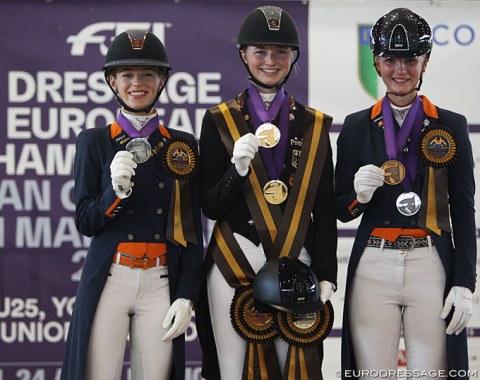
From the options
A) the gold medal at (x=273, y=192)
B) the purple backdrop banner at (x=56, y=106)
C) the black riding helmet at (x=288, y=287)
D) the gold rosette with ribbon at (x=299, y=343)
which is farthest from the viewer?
the purple backdrop banner at (x=56, y=106)

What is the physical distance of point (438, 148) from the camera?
3430 mm

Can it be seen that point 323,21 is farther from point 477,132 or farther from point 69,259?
point 69,259

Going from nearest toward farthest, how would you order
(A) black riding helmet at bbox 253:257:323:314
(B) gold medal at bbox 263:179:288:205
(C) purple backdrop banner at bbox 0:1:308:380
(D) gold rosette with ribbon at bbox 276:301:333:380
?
→ (A) black riding helmet at bbox 253:257:323:314, (D) gold rosette with ribbon at bbox 276:301:333:380, (B) gold medal at bbox 263:179:288:205, (C) purple backdrop banner at bbox 0:1:308:380

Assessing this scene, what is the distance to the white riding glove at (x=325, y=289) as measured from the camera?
336 cm

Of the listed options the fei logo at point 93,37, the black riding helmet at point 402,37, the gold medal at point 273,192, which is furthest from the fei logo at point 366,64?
the gold medal at point 273,192

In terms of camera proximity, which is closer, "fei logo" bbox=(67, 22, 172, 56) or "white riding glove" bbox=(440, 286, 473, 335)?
"white riding glove" bbox=(440, 286, 473, 335)

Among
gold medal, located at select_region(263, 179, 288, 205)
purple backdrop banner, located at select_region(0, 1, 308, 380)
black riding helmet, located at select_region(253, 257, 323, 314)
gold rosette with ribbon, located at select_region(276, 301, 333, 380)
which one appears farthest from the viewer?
purple backdrop banner, located at select_region(0, 1, 308, 380)

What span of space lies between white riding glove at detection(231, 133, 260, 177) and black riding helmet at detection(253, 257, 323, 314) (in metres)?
0.38

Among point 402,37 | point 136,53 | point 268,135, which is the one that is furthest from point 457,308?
point 136,53

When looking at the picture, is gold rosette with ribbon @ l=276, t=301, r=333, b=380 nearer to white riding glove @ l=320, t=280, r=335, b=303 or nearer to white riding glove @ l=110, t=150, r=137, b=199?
white riding glove @ l=320, t=280, r=335, b=303

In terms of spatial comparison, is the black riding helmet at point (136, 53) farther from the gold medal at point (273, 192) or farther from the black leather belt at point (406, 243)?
the black leather belt at point (406, 243)

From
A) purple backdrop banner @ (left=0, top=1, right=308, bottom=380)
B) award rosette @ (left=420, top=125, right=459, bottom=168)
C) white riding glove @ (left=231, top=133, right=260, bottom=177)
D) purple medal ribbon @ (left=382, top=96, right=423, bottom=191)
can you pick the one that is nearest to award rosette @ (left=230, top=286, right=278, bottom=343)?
white riding glove @ (left=231, top=133, right=260, bottom=177)

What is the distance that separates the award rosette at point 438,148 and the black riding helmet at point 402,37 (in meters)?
0.34

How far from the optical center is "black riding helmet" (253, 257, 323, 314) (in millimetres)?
3160
